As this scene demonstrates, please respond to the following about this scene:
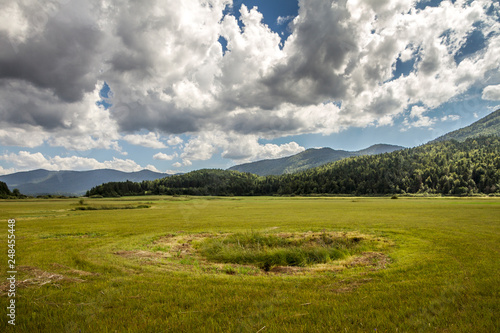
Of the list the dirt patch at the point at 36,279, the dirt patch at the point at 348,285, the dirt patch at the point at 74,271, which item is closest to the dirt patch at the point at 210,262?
the dirt patch at the point at 348,285

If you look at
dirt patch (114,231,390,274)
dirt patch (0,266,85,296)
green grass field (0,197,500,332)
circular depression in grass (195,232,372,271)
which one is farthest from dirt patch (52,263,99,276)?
circular depression in grass (195,232,372,271)

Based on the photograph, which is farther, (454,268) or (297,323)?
(454,268)

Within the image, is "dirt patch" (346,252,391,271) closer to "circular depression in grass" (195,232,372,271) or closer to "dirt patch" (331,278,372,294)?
"circular depression in grass" (195,232,372,271)

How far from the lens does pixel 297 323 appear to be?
672 centimetres

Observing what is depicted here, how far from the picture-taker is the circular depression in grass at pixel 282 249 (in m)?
15.8

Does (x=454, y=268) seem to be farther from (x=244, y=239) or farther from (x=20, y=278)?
(x=20, y=278)

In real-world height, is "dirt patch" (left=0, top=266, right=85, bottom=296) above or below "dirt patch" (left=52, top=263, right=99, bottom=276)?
above

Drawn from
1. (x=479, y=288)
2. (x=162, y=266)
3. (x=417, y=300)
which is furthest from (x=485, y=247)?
(x=162, y=266)

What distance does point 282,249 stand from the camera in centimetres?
1686

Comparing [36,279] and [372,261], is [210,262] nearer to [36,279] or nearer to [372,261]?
[36,279]

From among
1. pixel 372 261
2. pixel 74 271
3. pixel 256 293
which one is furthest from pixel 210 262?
pixel 372 261

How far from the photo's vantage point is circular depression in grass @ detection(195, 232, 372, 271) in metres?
15.8

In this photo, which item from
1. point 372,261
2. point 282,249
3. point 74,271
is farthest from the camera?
point 282,249

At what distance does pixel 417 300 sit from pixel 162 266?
11428mm
